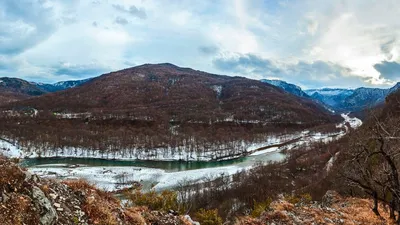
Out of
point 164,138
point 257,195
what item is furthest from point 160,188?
point 164,138

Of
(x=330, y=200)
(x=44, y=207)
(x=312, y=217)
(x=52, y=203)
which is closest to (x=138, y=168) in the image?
(x=330, y=200)

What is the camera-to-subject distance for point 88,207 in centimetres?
985

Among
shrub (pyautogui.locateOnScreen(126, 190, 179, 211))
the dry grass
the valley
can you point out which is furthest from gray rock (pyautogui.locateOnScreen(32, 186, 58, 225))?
the valley

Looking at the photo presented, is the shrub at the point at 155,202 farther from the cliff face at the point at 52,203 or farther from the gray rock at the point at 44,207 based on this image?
the gray rock at the point at 44,207

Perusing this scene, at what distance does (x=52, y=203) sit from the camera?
356 inches

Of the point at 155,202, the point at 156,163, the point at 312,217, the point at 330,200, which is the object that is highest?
the point at 312,217

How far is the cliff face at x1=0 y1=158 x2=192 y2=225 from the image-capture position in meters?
7.58

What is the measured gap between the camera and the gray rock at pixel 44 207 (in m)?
8.04

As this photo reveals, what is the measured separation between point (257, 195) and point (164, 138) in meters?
107

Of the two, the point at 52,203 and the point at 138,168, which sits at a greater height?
the point at 52,203

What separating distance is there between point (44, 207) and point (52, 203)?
776 mm

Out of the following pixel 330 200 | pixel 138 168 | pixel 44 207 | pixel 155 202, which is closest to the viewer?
pixel 44 207

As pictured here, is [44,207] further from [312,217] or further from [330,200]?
[330,200]

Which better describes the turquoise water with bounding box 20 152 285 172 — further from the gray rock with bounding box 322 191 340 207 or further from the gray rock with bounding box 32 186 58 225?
the gray rock with bounding box 32 186 58 225
